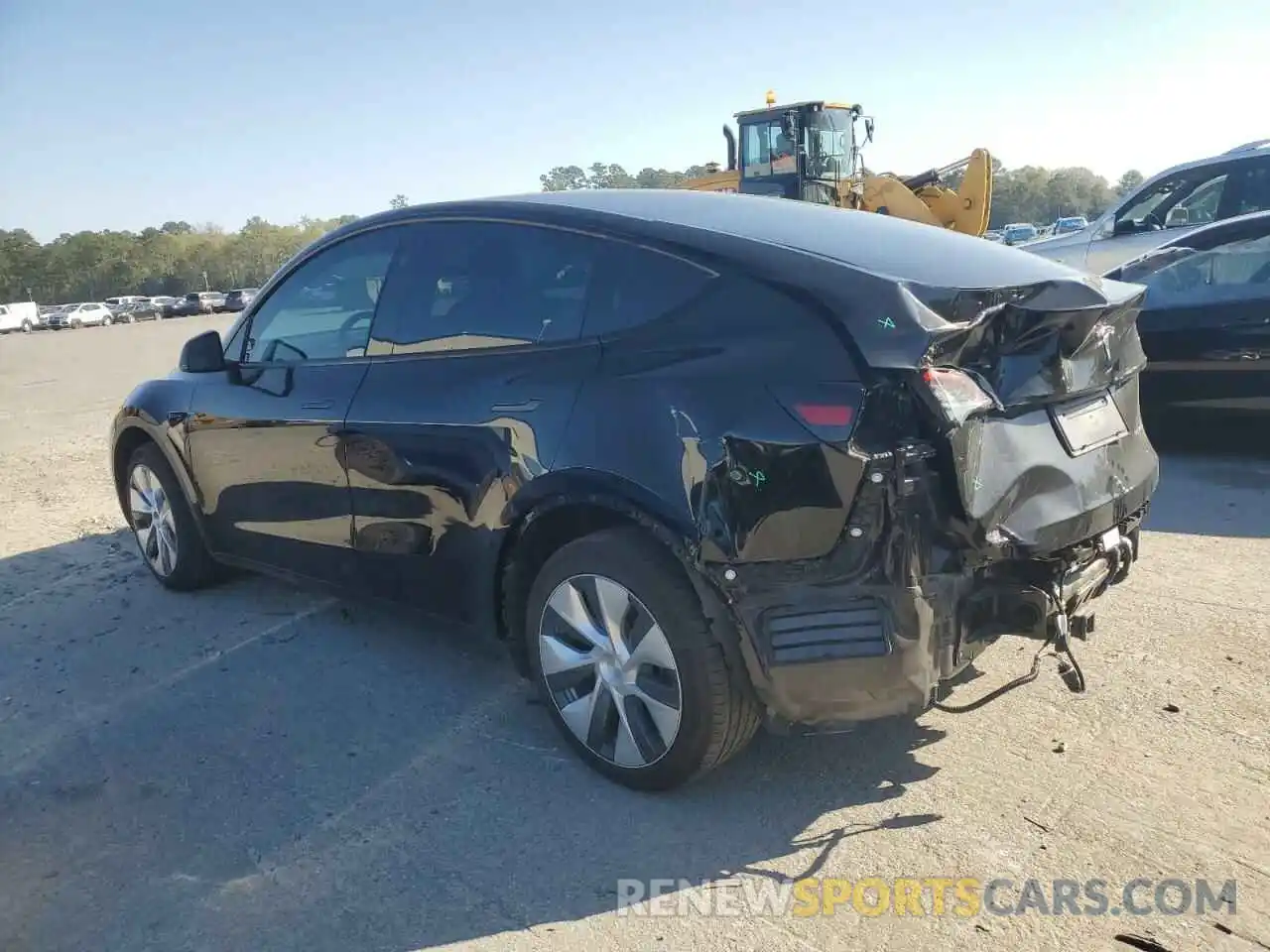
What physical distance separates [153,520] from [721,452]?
376 cm

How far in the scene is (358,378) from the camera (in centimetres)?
397

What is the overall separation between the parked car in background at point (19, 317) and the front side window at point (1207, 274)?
58.6 m

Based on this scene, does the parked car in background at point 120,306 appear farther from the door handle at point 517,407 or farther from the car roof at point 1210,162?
the door handle at point 517,407

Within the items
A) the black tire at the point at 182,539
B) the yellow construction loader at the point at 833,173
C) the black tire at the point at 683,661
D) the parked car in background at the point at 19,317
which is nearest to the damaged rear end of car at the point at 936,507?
the black tire at the point at 683,661

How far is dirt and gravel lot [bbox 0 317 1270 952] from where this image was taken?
2656mm

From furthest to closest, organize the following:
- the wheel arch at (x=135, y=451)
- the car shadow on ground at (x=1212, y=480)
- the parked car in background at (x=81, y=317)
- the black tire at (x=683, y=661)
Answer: the parked car in background at (x=81, y=317) → the car shadow on ground at (x=1212, y=480) → the wheel arch at (x=135, y=451) → the black tire at (x=683, y=661)

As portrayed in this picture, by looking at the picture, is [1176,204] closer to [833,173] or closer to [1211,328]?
[1211,328]

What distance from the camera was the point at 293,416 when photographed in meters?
4.24

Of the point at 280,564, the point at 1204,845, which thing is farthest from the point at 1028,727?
the point at 280,564

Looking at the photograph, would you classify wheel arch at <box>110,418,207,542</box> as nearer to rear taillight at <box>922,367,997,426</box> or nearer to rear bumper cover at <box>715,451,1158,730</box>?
rear bumper cover at <box>715,451,1158,730</box>

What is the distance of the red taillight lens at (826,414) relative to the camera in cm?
263

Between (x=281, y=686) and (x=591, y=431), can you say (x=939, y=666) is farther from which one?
(x=281, y=686)

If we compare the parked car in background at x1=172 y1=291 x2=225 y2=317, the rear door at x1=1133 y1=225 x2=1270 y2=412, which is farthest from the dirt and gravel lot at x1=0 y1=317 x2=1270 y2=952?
the parked car in background at x1=172 y1=291 x2=225 y2=317

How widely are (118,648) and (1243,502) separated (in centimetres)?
583
